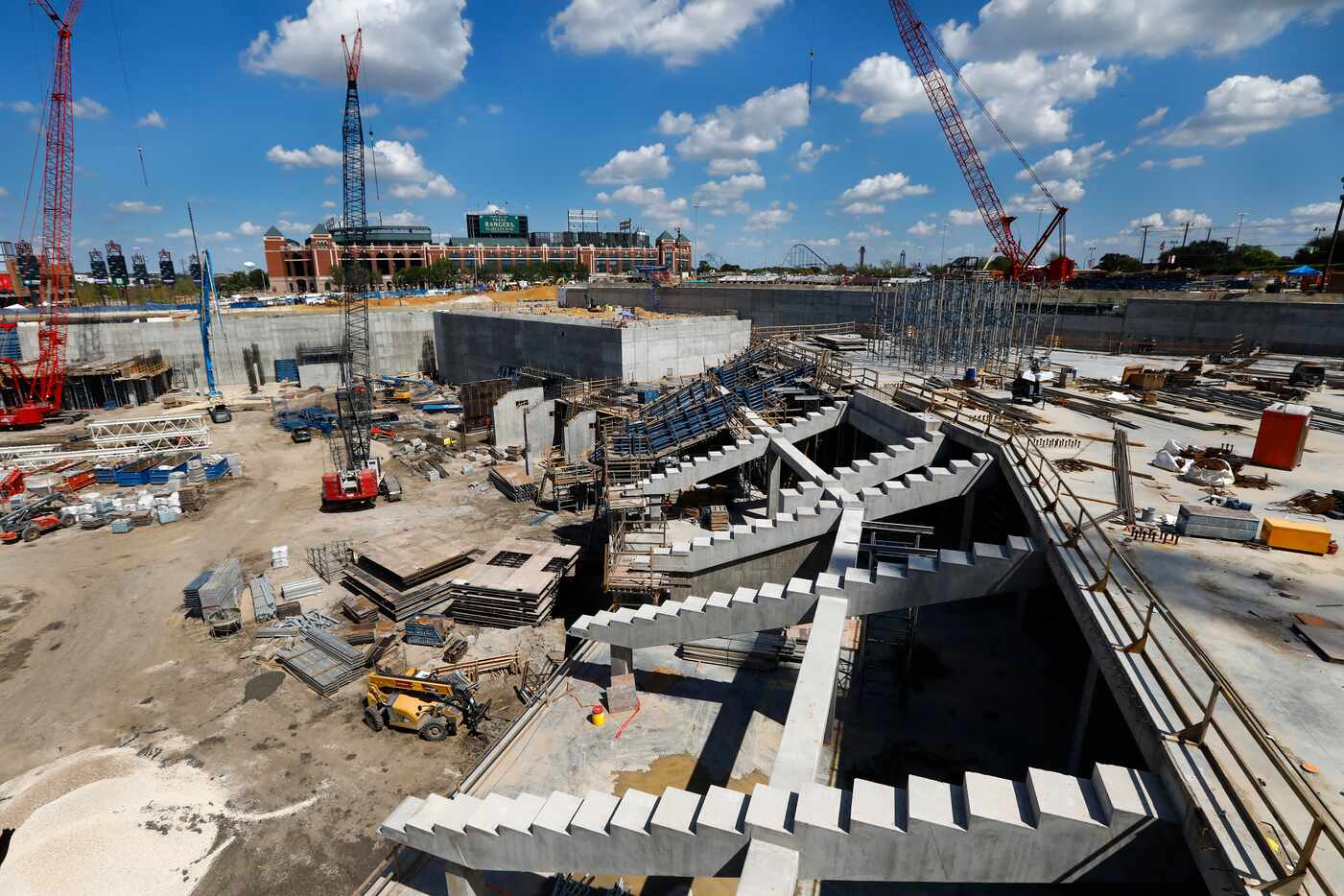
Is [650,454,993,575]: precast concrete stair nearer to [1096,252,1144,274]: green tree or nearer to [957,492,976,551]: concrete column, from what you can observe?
[957,492,976,551]: concrete column

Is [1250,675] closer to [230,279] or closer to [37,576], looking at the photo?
[37,576]

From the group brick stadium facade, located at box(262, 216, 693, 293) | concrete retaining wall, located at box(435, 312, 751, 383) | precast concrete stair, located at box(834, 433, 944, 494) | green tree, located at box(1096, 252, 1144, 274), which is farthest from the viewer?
brick stadium facade, located at box(262, 216, 693, 293)

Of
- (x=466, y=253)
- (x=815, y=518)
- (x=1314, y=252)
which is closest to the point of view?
(x=815, y=518)

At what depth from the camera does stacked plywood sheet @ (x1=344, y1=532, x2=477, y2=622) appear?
19.4 metres

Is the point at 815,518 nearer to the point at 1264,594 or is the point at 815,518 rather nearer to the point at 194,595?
the point at 1264,594

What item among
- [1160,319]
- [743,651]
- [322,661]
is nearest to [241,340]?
[322,661]

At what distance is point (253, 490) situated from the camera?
30500mm

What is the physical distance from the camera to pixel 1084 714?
9.37 m

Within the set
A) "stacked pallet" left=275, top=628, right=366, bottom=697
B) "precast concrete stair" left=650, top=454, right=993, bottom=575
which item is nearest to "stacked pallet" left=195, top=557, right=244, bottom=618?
"stacked pallet" left=275, top=628, right=366, bottom=697

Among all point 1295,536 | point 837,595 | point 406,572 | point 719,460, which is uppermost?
point 1295,536

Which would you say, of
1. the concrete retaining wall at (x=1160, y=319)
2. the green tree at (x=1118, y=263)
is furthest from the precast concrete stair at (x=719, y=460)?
the green tree at (x=1118, y=263)

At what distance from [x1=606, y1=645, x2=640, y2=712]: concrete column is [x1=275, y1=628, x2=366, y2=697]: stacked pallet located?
8.13 m

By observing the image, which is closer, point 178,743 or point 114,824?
point 114,824

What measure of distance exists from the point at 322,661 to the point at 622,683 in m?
9.42
